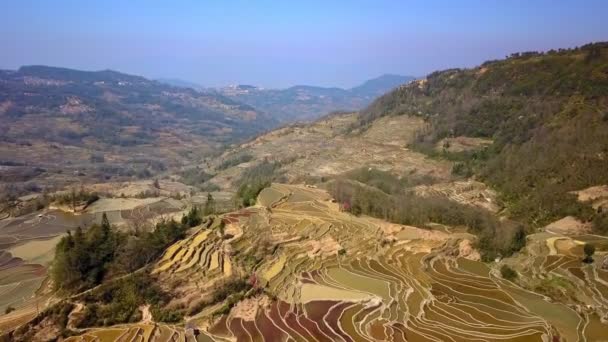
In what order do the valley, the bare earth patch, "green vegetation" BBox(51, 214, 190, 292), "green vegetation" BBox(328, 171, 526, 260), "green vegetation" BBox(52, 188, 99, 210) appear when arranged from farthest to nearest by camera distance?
1. "green vegetation" BBox(52, 188, 99, 210)
2. "green vegetation" BBox(328, 171, 526, 260)
3. the bare earth patch
4. "green vegetation" BBox(51, 214, 190, 292)
5. the valley

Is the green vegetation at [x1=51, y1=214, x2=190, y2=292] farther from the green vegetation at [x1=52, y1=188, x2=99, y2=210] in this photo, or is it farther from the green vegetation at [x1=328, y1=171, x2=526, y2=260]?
the green vegetation at [x1=52, y1=188, x2=99, y2=210]

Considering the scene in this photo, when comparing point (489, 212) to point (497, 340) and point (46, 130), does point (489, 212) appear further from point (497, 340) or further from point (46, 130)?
point (46, 130)

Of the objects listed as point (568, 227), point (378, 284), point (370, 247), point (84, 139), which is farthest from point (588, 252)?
point (84, 139)

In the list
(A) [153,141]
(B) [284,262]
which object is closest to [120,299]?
(B) [284,262]

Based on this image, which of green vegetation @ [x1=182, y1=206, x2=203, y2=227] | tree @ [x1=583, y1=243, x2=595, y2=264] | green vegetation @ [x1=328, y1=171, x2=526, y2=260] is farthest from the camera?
green vegetation @ [x1=328, y1=171, x2=526, y2=260]

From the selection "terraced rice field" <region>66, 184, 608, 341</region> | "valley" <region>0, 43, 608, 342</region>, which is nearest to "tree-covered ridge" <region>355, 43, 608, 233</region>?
"valley" <region>0, 43, 608, 342</region>

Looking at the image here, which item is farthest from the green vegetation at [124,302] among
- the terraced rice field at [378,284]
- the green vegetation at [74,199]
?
the green vegetation at [74,199]
